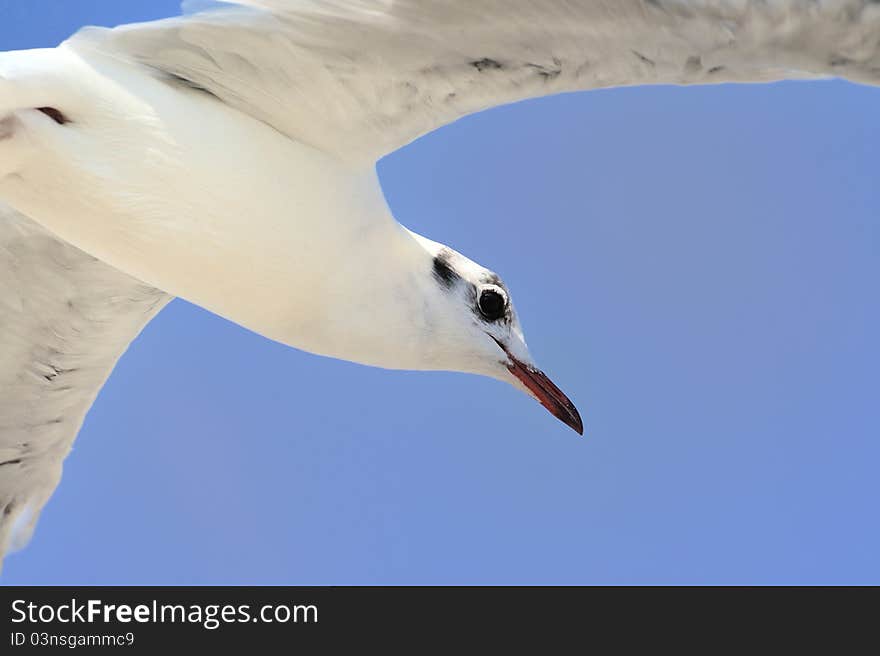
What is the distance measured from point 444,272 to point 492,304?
0.16 metres

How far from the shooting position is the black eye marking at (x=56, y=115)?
3.14 m

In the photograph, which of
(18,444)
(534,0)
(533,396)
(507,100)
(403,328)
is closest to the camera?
(534,0)

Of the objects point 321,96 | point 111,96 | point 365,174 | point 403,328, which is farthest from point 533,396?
point 111,96

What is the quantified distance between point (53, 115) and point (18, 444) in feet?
5.75

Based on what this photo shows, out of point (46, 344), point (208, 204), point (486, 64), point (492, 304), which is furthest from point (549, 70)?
point (46, 344)

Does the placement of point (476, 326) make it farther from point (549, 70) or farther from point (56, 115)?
point (56, 115)

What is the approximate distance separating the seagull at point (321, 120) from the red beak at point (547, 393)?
0.02 metres

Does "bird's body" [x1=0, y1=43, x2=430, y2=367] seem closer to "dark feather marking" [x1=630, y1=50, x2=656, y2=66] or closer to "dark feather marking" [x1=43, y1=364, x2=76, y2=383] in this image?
"dark feather marking" [x1=630, y1=50, x2=656, y2=66]

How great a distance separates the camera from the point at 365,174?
11.3 feet

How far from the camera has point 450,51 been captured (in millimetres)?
3088

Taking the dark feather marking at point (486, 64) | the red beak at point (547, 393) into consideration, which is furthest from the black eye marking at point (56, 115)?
the red beak at point (547, 393)

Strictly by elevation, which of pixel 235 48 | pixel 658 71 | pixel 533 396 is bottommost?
pixel 533 396

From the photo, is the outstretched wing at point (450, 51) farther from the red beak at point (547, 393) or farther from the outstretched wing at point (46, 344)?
the outstretched wing at point (46, 344)

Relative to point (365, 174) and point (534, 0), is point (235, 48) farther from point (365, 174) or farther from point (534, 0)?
point (534, 0)
